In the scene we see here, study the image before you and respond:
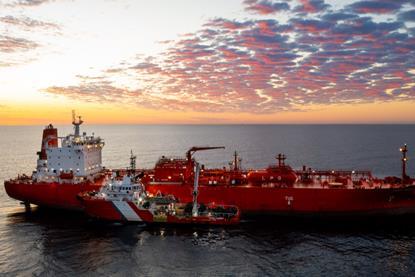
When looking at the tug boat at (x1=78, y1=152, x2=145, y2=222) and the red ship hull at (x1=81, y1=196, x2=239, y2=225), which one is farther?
the tug boat at (x1=78, y1=152, x2=145, y2=222)

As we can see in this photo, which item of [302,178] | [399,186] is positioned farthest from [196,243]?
[399,186]

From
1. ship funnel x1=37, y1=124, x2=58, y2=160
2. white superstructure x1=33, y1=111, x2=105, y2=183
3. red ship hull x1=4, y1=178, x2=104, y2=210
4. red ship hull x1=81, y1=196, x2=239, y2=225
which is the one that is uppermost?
ship funnel x1=37, y1=124, x2=58, y2=160

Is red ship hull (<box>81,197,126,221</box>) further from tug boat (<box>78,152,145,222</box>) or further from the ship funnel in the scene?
the ship funnel

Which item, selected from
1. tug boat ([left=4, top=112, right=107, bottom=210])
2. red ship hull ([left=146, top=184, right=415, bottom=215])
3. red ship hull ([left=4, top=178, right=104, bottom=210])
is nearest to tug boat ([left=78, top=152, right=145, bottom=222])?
red ship hull ([left=4, top=178, right=104, bottom=210])

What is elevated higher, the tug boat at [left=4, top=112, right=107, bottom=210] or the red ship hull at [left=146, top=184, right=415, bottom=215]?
the tug boat at [left=4, top=112, right=107, bottom=210]

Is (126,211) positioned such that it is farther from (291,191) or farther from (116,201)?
(291,191)

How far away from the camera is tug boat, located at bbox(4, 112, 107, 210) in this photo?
41125mm

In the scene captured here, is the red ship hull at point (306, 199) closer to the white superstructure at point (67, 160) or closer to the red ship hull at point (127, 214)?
the red ship hull at point (127, 214)

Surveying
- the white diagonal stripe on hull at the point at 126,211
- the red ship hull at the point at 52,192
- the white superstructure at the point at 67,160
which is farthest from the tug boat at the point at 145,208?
the white superstructure at the point at 67,160

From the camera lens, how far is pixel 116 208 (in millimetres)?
36969

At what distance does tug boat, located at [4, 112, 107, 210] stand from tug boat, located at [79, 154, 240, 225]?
12.3ft

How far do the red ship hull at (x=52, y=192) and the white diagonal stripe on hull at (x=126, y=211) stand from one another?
5269 millimetres

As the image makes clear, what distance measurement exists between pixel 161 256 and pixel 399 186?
946 inches

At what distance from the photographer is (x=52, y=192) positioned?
4131cm
